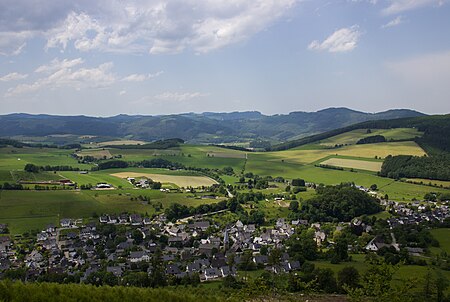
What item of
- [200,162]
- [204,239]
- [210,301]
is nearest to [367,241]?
[204,239]

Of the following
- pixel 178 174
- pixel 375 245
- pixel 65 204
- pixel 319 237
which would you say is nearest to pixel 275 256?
pixel 375 245

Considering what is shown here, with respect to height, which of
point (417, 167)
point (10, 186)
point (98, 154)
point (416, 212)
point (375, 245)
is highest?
point (98, 154)

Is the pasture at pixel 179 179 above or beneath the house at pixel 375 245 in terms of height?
above

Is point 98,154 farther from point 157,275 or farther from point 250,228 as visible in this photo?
point 157,275

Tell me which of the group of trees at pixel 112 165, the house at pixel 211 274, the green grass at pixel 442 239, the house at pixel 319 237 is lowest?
the house at pixel 211 274

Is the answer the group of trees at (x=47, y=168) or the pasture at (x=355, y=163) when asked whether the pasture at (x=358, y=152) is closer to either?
the pasture at (x=355, y=163)

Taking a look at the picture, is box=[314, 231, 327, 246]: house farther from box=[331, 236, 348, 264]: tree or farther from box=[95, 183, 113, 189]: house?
box=[95, 183, 113, 189]: house

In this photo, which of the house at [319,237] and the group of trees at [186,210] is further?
the group of trees at [186,210]

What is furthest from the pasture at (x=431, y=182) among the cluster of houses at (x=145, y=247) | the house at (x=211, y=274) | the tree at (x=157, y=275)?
the tree at (x=157, y=275)
